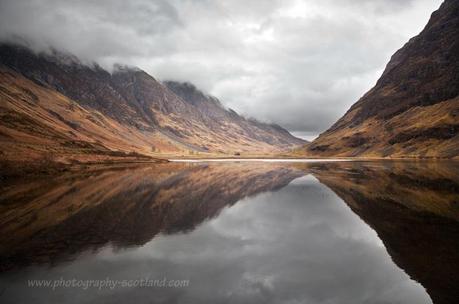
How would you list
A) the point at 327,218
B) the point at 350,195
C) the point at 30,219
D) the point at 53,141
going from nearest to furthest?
1. the point at 30,219
2. the point at 327,218
3. the point at 350,195
4. the point at 53,141

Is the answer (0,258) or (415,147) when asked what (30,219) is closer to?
(0,258)

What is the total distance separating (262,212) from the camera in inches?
1217

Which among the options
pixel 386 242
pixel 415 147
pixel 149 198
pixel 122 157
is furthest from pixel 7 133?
pixel 415 147

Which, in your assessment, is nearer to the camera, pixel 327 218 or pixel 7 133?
pixel 327 218

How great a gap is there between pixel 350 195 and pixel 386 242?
22224 millimetres

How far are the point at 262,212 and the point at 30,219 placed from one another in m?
19.8

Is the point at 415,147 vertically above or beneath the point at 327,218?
above

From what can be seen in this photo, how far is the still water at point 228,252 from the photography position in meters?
12.9

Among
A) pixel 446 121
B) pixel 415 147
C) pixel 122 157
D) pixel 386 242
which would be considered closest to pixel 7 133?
pixel 122 157

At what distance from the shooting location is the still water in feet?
42.3

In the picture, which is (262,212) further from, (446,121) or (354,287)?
(446,121)

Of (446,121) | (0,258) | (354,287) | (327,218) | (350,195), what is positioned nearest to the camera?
→ (354,287)

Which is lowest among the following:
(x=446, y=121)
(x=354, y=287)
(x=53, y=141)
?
(x=354, y=287)

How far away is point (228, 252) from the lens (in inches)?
730
